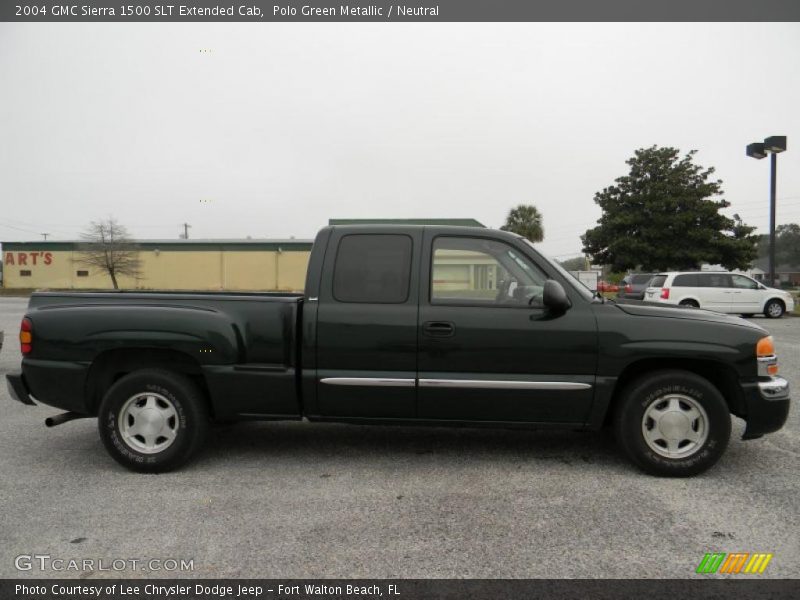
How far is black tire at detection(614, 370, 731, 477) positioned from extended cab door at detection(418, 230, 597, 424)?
0.32 m

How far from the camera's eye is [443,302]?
13.2ft

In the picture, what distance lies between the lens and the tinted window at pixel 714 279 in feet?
61.9

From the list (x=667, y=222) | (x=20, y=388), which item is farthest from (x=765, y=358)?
(x=667, y=222)

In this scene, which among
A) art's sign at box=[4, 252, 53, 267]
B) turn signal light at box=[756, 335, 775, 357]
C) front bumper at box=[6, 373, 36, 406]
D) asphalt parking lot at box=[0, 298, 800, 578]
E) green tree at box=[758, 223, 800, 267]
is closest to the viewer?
asphalt parking lot at box=[0, 298, 800, 578]

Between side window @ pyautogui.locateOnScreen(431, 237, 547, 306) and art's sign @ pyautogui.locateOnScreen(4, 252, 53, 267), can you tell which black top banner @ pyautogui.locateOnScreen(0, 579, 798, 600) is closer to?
side window @ pyautogui.locateOnScreen(431, 237, 547, 306)

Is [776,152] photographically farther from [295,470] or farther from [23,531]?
[23,531]

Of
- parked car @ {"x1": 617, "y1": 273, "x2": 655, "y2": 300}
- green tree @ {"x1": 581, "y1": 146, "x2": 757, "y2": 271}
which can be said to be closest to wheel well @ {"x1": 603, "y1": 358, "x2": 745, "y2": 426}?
parked car @ {"x1": 617, "y1": 273, "x2": 655, "y2": 300}

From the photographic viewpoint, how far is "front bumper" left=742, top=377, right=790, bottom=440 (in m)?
3.88

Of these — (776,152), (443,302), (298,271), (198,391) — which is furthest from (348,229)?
(298,271)

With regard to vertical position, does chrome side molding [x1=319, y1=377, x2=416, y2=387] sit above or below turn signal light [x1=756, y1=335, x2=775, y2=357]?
below

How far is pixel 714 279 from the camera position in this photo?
1892 centimetres

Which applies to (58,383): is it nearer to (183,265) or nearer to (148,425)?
(148,425)

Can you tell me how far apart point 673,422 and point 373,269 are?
2348mm

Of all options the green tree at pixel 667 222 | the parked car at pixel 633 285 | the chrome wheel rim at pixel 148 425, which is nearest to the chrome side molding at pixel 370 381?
the chrome wheel rim at pixel 148 425
